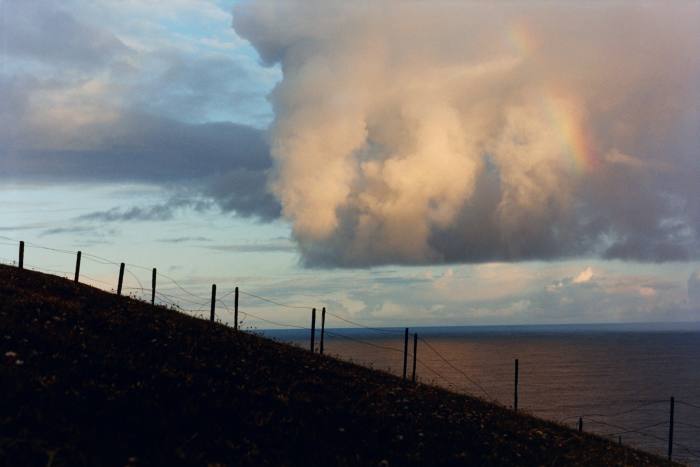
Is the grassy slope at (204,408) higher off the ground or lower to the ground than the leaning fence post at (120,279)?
lower

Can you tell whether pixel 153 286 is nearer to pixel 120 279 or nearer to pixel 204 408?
pixel 120 279

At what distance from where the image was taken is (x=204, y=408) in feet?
56.6

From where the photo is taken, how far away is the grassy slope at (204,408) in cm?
1420

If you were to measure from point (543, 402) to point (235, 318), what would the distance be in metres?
94.0

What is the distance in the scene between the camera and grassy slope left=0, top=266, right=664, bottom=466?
1420cm

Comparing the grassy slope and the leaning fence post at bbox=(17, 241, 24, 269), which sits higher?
the leaning fence post at bbox=(17, 241, 24, 269)

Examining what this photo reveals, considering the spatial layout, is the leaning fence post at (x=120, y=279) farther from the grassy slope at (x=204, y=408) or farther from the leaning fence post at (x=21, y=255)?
the grassy slope at (x=204, y=408)

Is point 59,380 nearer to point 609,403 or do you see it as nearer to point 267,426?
point 267,426

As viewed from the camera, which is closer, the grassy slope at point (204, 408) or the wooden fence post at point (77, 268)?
the grassy slope at point (204, 408)

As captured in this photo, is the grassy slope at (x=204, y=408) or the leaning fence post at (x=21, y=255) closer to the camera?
the grassy slope at (x=204, y=408)

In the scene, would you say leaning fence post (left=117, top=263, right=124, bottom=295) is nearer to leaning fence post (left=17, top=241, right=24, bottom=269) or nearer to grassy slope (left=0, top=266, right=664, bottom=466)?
leaning fence post (left=17, top=241, right=24, bottom=269)

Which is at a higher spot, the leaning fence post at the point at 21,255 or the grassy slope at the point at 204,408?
the leaning fence post at the point at 21,255

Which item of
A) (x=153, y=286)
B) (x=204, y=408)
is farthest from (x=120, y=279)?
(x=204, y=408)

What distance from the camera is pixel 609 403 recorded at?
405ft
